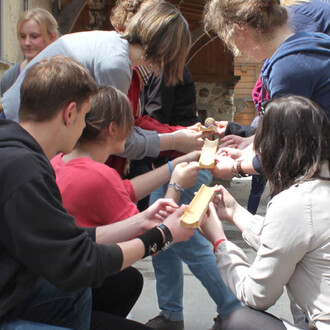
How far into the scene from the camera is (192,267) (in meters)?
2.90

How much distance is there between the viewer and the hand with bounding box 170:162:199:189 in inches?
99.2

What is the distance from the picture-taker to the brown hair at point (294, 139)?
1884 mm

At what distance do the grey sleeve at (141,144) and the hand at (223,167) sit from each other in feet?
1.04

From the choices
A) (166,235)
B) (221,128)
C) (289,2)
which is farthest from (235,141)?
(166,235)

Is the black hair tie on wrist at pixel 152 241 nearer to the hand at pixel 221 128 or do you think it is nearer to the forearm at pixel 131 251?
the forearm at pixel 131 251

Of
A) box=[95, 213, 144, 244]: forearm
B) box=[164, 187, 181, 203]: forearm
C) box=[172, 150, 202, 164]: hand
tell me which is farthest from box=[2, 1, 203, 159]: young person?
box=[95, 213, 144, 244]: forearm

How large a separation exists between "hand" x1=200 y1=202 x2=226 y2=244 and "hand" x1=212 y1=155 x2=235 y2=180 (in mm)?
472

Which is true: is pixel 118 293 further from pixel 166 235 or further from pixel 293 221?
pixel 293 221

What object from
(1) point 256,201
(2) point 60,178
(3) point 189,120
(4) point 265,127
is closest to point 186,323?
(1) point 256,201

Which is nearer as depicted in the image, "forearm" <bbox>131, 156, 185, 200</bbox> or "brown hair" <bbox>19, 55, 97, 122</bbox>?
"brown hair" <bbox>19, 55, 97, 122</bbox>

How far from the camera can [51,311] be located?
182cm

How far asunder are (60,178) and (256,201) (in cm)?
129

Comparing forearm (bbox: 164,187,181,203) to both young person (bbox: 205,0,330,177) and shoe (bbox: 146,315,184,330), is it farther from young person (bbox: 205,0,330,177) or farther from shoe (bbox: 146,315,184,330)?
shoe (bbox: 146,315,184,330)

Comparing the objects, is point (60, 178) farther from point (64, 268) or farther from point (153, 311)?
point (153, 311)
